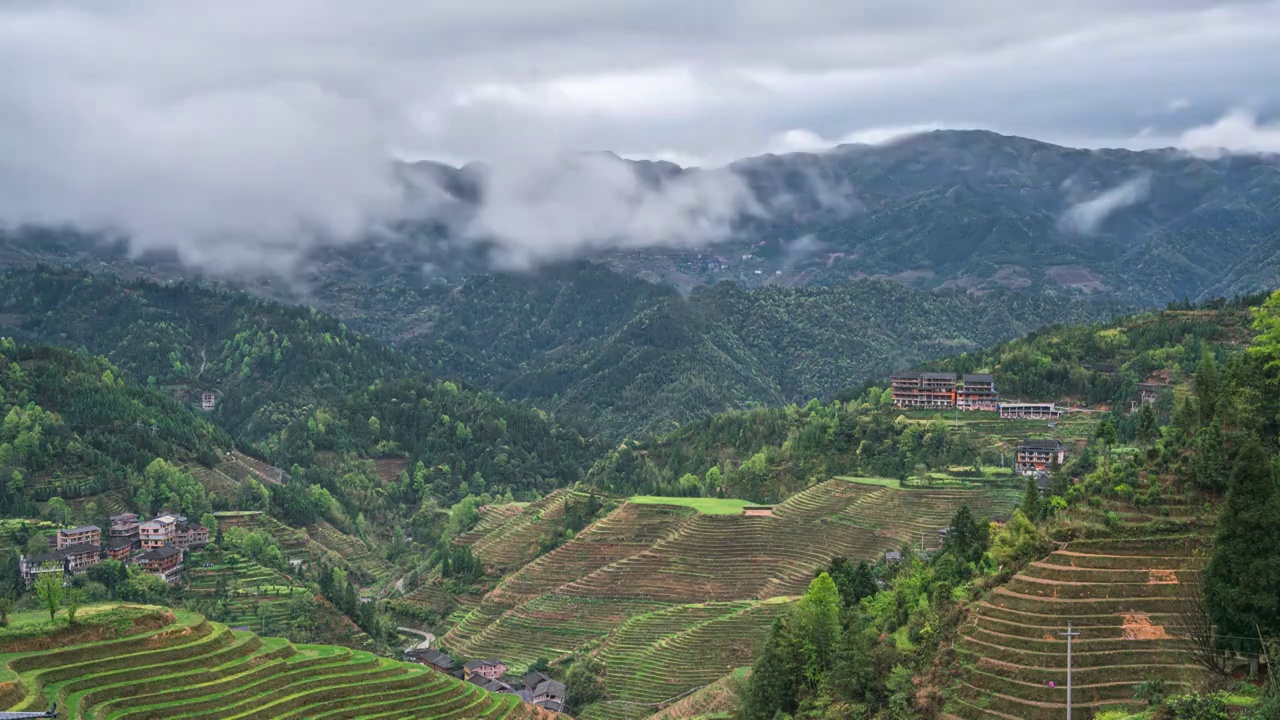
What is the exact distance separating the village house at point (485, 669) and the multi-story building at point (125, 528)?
33.9 meters

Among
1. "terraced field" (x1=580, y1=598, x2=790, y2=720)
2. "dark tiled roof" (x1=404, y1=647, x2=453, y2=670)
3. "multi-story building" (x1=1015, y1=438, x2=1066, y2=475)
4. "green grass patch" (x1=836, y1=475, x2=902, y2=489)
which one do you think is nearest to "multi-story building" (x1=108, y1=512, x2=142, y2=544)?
"dark tiled roof" (x1=404, y1=647, x2=453, y2=670)

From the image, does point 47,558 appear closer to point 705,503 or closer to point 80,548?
point 80,548

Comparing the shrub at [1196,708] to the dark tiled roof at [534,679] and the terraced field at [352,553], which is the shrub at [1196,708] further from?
the terraced field at [352,553]

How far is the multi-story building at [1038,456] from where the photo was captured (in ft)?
286

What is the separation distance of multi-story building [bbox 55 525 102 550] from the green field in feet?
132

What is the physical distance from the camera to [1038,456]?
87.8 meters

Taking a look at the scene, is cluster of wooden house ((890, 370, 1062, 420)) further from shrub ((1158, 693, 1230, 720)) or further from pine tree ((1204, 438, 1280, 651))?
shrub ((1158, 693, 1230, 720))

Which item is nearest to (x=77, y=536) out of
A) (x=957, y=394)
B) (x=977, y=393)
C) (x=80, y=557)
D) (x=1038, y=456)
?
(x=80, y=557)

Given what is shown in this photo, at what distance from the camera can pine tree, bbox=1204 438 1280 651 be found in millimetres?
36594

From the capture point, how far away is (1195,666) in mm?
38906

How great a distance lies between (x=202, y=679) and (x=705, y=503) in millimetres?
51925

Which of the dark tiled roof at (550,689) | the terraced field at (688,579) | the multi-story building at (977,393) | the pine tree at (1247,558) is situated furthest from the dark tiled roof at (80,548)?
the pine tree at (1247,558)

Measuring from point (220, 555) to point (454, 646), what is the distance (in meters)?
22.5

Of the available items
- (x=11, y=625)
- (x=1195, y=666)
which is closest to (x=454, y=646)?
(x=11, y=625)
